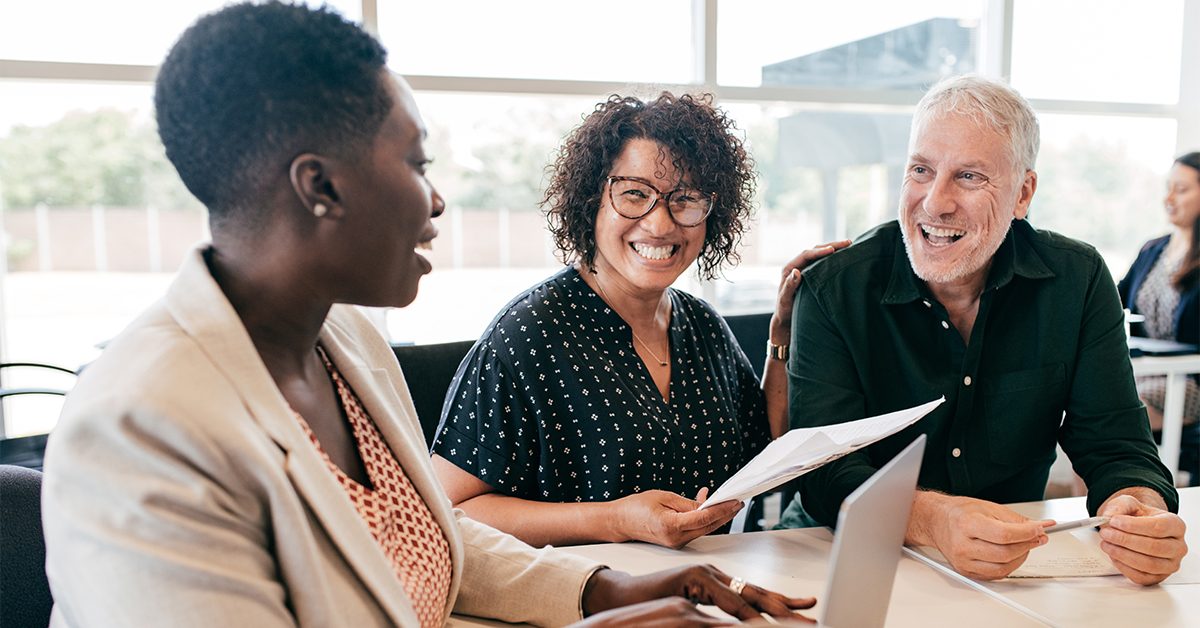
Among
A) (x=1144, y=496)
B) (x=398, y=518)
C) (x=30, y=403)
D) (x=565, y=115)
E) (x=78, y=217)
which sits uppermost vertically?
(x=565, y=115)

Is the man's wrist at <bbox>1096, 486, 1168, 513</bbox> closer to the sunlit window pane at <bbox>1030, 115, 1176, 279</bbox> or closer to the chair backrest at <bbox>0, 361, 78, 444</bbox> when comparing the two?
the chair backrest at <bbox>0, 361, 78, 444</bbox>

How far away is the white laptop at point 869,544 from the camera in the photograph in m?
0.78

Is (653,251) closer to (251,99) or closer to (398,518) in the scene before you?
(398,518)

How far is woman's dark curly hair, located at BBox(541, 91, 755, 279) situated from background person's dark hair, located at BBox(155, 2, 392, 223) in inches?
38.0

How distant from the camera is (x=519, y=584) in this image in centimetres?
117

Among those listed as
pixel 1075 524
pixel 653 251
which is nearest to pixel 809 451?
pixel 1075 524

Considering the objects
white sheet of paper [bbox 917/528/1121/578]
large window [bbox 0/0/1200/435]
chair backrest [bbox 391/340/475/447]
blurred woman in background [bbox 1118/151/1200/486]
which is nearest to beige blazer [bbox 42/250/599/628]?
white sheet of paper [bbox 917/528/1121/578]

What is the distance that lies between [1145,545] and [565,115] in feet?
8.94

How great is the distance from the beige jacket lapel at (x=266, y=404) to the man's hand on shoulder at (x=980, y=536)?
0.85 metres

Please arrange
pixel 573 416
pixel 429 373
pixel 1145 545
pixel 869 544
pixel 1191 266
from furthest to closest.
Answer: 1. pixel 1191 266
2. pixel 429 373
3. pixel 573 416
4. pixel 1145 545
5. pixel 869 544

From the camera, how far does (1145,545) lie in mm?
1274

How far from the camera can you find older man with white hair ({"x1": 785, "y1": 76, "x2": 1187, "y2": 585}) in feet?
5.50

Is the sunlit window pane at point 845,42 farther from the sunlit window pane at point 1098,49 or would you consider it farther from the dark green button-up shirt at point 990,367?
the dark green button-up shirt at point 990,367

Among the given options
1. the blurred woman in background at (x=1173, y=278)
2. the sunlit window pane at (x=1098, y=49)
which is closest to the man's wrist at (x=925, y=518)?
the blurred woman in background at (x=1173, y=278)
